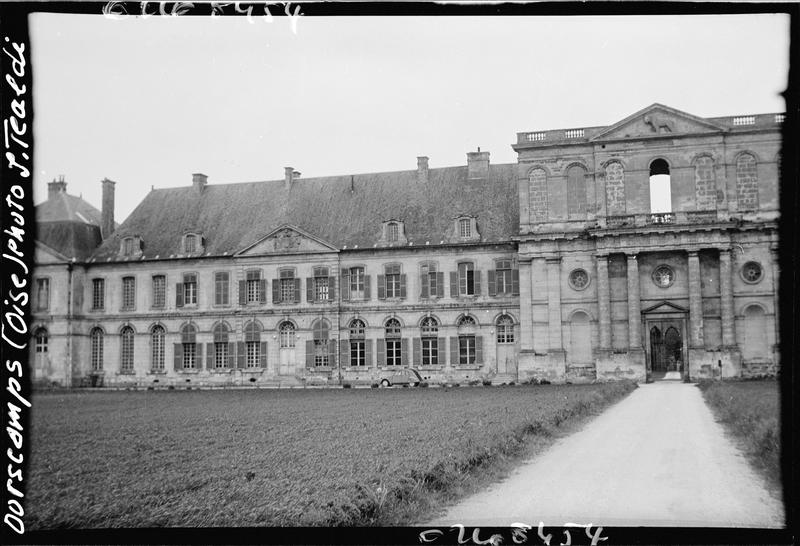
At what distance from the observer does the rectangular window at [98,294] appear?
4538 cm

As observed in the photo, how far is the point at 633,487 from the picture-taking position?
1011 cm

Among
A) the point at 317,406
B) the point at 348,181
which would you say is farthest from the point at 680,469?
the point at 348,181

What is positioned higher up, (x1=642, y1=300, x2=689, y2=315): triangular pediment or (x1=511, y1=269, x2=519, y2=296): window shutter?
(x1=511, y1=269, x2=519, y2=296): window shutter

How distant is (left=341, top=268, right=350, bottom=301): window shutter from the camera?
42688 mm

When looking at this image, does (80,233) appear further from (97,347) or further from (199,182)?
(199,182)

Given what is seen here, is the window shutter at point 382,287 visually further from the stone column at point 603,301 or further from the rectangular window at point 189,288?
the stone column at point 603,301

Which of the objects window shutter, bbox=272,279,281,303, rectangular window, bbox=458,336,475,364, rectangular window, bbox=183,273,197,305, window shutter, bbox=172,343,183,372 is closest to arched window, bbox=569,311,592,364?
rectangular window, bbox=458,336,475,364

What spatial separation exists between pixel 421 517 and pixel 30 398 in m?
4.28

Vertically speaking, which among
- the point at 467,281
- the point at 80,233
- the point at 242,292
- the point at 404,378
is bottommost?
the point at 404,378

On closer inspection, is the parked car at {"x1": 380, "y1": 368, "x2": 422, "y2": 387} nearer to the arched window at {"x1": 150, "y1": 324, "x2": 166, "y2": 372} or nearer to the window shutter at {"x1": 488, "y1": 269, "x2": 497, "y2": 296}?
the window shutter at {"x1": 488, "y1": 269, "x2": 497, "y2": 296}

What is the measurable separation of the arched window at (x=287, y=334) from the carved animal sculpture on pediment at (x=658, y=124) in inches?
777

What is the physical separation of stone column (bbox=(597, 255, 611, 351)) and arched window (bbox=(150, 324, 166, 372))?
22466 mm

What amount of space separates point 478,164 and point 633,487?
1358 inches

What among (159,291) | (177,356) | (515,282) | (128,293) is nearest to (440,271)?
(515,282)
